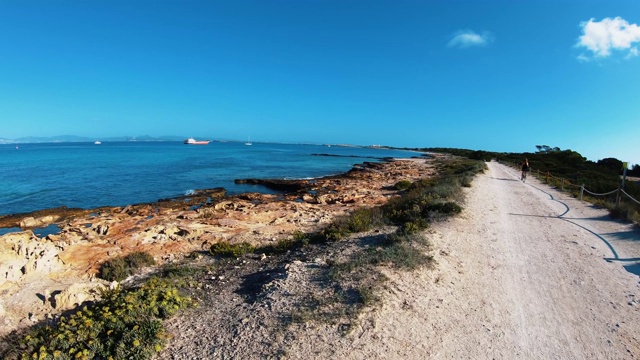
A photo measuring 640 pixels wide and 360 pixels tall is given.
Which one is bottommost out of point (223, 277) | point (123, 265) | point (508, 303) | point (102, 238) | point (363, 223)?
point (102, 238)

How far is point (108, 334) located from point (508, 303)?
6798 mm

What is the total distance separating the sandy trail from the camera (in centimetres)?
477

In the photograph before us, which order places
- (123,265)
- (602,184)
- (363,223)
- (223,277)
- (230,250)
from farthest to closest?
(602,184) < (363,223) < (230,250) < (123,265) < (223,277)

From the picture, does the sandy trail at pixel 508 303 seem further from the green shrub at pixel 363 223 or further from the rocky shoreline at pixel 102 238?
the rocky shoreline at pixel 102 238

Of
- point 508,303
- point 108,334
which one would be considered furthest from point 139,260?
point 508,303

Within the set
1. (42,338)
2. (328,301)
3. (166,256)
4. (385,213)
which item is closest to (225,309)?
(328,301)

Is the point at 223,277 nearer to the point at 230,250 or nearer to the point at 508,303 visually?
the point at 230,250

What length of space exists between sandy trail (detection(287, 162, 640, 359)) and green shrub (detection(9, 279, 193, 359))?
215 cm

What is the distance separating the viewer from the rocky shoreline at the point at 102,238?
7.01 meters

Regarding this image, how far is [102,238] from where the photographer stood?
12.1 m

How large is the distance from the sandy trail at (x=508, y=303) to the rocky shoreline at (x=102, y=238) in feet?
19.3

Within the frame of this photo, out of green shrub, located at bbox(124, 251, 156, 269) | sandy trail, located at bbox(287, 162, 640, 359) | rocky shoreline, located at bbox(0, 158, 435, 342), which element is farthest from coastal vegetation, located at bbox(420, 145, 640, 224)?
green shrub, located at bbox(124, 251, 156, 269)

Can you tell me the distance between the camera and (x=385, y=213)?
13.2 meters

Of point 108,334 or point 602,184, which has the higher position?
point 602,184
